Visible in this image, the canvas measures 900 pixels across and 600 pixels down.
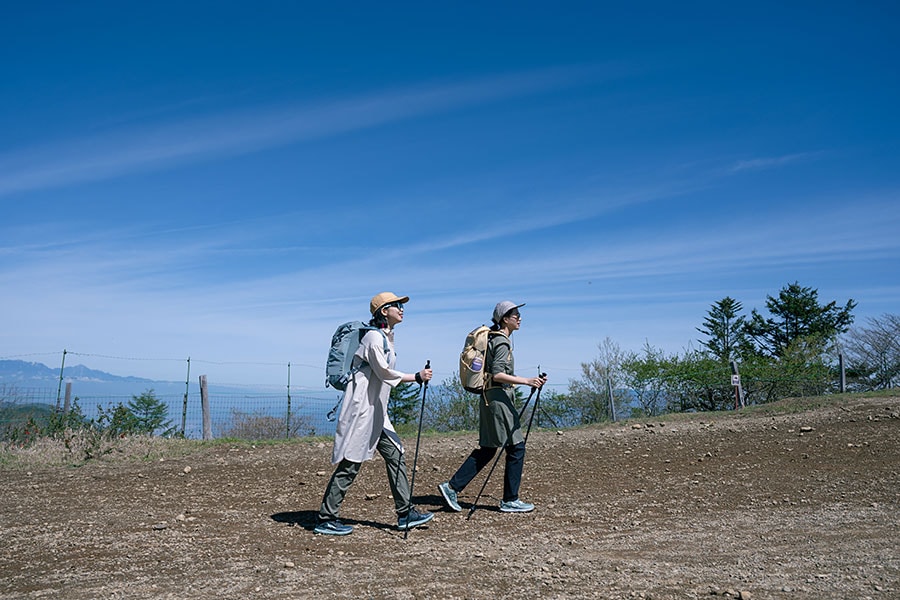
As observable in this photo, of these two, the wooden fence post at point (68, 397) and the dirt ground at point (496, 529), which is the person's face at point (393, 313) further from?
the wooden fence post at point (68, 397)

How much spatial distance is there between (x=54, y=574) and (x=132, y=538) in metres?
1.11

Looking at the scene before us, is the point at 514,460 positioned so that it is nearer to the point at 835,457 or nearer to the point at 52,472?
the point at 835,457

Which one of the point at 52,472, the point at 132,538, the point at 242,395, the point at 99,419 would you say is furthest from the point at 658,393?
the point at 132,538

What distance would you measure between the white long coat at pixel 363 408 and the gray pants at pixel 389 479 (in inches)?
4.3

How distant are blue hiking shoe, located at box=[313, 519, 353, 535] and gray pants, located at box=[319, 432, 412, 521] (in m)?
0.04

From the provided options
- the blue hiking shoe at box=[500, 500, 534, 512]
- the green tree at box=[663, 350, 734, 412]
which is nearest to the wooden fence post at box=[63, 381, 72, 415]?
the blue hiking shoe at box=[500, 500, 534, 512]

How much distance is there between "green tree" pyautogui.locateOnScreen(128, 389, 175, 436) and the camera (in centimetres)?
1498

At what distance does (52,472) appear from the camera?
35.0 ft

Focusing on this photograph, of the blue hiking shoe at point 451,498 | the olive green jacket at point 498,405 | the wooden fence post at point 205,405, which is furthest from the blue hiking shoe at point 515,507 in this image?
the wooden fence post at point 205,405

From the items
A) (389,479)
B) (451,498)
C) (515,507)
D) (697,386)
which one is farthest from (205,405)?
(697,386)

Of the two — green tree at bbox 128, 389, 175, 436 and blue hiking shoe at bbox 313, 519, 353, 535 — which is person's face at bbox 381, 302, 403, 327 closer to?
blue hiking shoe at bbox 313, 519, 353, 535

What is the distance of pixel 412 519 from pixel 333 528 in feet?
2.32

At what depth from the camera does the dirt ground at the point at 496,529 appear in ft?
15.8

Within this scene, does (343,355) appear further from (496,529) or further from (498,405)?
(496,529)
